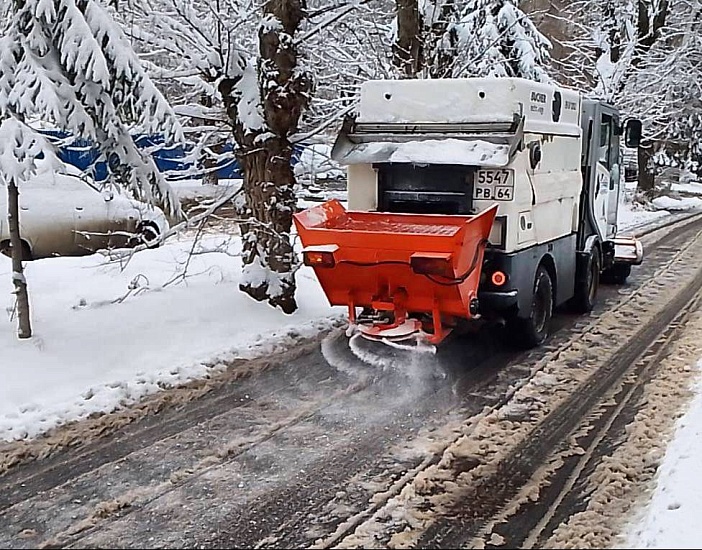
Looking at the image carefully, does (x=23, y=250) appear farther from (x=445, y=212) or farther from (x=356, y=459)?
(x=356, y=459)

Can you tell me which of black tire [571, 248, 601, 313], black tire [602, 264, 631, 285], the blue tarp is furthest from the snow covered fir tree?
black tire [602, 264, 631, 285]

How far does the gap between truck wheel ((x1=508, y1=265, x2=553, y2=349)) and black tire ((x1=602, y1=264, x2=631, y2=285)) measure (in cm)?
395

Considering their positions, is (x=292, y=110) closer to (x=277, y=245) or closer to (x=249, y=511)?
(x=277, y=245)

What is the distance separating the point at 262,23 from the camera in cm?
862

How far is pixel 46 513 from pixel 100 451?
2.98 feet

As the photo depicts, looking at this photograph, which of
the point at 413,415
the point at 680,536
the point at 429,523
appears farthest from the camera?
the point at 413,415

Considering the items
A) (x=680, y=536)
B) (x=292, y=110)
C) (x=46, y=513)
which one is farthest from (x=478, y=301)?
(x=46, y=513)

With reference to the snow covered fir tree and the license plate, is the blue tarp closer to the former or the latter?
the snow covered fir tree

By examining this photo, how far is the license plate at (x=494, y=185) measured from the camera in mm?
7473

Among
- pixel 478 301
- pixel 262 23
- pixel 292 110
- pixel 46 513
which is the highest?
A: pixel 262 23

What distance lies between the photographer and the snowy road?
450 centimetres

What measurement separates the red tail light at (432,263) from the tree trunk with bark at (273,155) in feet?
8.62

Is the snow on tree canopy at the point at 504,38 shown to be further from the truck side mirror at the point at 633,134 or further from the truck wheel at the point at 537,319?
the truck wheel at the point at 537,319

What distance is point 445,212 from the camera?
787 centimetres
